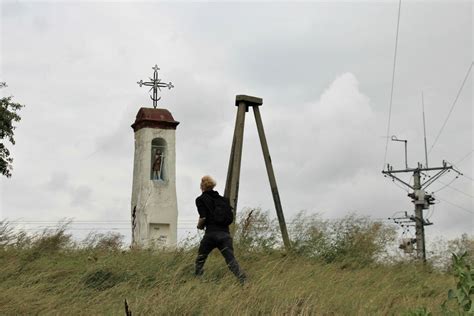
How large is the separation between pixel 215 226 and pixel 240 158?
3839 mm

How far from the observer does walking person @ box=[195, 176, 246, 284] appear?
355 inches

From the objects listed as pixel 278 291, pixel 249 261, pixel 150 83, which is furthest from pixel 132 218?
pixel 278 291

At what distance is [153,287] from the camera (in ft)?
27.8

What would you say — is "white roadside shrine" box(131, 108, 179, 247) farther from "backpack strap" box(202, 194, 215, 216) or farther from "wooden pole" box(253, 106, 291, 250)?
"backpack strap" box(202, 194, 215, 216)

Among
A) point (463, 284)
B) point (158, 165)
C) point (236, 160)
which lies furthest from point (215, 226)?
point (158, 165)

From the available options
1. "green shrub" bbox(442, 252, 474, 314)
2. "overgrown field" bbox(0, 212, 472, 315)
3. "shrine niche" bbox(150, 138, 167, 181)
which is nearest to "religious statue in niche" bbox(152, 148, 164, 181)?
"shrine niche" bbox(150, 138, 167, 181)

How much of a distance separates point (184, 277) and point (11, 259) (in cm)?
285

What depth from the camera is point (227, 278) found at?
9.03 meters

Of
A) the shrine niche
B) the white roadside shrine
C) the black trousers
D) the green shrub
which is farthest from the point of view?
the shrine niche

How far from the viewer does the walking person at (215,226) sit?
9008 mm

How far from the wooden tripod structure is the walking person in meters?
3.29

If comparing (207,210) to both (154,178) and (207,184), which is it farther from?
(154,178)

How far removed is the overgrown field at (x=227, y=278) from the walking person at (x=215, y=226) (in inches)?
11.2

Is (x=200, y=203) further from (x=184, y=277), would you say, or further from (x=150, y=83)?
(x=150, y=83)
